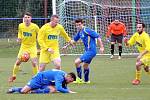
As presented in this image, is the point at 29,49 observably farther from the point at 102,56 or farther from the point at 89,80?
the point at 102,56

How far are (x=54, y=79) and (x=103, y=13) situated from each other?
49.6 feet

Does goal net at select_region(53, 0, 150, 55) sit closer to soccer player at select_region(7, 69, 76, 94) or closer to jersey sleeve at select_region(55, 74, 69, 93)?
soccer player at select_region(7, 69, 76, 94)

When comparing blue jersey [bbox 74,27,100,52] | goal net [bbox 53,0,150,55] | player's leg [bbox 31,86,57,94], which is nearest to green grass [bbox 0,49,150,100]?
player's leg [bbox 31,86,57,94]

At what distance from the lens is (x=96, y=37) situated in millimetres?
14625

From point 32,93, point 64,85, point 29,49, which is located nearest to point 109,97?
point 64,85

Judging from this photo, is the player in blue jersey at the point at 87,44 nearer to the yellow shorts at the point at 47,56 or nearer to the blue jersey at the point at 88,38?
the blue jersey at the point at 88,38

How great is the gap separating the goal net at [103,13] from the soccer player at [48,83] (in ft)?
45.3

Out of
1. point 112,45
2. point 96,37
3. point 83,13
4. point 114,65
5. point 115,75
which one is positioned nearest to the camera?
point 96,37

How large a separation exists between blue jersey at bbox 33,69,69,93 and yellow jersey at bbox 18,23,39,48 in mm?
3351

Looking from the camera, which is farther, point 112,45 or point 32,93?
point 112,45

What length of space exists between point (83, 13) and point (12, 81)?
13.2 m

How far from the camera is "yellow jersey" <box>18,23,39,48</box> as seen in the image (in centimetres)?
1527

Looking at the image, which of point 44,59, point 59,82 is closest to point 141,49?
point 44,59

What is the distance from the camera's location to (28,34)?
1531cm
